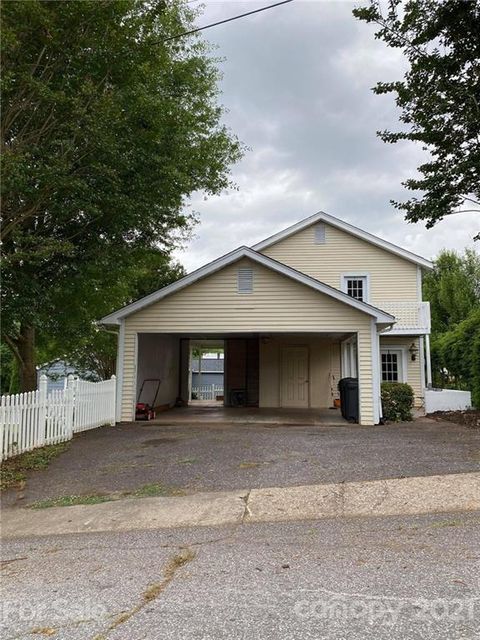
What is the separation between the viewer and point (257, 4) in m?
8.20

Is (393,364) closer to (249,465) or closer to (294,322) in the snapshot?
(294,322)

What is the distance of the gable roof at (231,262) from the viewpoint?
12.5m

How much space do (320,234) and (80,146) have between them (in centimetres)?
1231

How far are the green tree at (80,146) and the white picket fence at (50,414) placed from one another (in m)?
1.53

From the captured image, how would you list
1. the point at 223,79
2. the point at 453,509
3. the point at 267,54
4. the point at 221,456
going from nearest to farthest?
1. the point at 453,509
2. the point at 221,456
3. the point at 267,54
4. the point at 223,79

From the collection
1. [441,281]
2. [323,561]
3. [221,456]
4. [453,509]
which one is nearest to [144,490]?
[221,456]

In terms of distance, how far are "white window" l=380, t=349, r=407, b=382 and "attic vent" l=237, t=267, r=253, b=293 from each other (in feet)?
26.7

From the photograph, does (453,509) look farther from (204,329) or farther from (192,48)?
(192,48)

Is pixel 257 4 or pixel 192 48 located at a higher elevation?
pixel 192 48

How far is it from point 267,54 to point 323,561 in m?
11.1

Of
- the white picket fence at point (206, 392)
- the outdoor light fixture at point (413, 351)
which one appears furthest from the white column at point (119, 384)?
the white picket fence at point (206, 392)

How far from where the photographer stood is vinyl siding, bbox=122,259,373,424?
12.7 m

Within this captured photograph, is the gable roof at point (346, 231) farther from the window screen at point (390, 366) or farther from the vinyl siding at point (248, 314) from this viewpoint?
the vinyl siding at point (248, 314)

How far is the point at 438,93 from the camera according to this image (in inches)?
417
